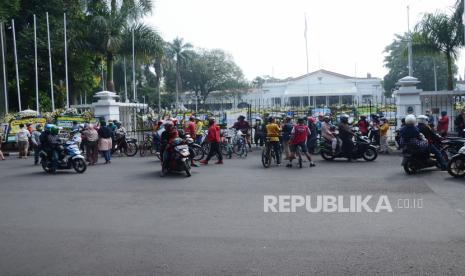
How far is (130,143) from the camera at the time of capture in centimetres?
1830

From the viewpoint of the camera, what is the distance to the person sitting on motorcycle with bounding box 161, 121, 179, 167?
39.7ft

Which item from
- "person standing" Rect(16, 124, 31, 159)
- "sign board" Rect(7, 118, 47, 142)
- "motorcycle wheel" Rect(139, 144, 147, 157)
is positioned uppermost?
"sign board" Rect(7, 118, 47, 142)

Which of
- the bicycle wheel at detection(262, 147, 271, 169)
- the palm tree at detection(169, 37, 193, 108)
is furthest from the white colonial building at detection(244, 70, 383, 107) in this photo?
the bicycle wheel at detection(262, 147, 271, 169)

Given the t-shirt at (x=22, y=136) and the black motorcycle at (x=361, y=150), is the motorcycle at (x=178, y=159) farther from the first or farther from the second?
the t-shirt at (x=22, y=136)

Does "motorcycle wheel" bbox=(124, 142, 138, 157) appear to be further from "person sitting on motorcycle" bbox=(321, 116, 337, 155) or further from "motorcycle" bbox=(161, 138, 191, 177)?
"person sitting on motorcycle" bbox=(321, 116, 337, 155)

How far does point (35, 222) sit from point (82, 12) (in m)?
28.8

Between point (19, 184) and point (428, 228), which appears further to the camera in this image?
point (19, 184)

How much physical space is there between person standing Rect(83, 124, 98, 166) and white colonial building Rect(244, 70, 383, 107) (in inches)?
2387

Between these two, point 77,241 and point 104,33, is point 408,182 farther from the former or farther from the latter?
point 104,33

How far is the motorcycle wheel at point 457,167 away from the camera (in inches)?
416

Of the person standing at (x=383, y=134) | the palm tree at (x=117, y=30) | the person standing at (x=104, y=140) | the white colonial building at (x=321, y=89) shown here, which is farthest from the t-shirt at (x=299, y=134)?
the white colonial building at (x=321, y=89)

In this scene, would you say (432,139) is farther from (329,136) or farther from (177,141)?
(177,141)

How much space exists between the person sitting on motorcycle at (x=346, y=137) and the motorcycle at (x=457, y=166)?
154 inches

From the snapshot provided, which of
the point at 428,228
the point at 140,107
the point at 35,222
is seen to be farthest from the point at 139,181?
the point at 140,107
